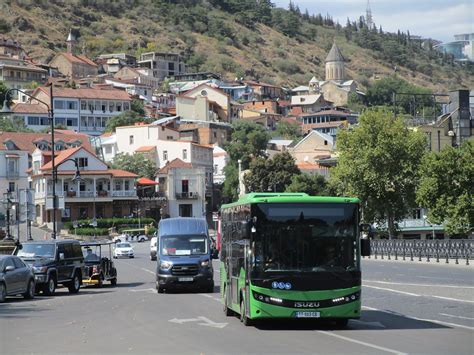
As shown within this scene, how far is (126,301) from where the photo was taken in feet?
96.1

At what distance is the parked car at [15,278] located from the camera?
94.5 ft

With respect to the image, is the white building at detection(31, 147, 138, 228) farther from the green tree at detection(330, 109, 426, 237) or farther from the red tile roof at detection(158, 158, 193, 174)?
the green tree at detection(330, 109, 426, 237)

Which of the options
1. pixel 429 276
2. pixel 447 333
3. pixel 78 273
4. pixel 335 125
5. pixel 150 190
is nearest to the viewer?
pixel 447 333

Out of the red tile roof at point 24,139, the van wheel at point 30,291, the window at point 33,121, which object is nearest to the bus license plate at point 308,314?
the van wheel at point 30,291

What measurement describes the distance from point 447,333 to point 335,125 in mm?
165312

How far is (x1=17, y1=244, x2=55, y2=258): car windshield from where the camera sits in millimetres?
33219

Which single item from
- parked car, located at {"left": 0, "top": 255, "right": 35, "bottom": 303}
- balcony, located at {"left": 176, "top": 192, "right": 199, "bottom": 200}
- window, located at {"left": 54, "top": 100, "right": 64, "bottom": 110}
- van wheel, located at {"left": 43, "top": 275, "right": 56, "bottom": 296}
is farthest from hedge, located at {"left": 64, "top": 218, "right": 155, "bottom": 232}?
parked car, located at {"left": 0, "top": 255, "right": 35, "bottom": 303}

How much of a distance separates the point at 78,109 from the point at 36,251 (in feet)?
414

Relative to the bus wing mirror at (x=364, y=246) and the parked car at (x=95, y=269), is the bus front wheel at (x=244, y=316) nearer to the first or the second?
the bus wing mirror at (x=364, y=246)

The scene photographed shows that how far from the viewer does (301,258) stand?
20.0m

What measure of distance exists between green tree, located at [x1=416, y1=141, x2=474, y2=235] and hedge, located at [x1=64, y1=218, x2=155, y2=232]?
142 ft

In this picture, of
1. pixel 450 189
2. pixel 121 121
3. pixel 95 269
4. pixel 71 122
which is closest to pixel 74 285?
pixel 95 269

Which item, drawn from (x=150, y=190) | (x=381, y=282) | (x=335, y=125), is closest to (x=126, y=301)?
→ (x=381, y=282)

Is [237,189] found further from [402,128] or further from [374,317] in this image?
[374,317]
